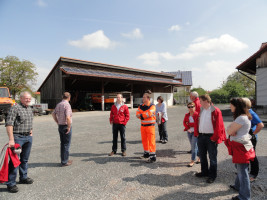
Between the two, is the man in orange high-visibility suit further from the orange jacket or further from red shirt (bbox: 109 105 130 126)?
red shirt (bbox: 109 105 130 126)

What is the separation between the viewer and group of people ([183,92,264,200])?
2.66m

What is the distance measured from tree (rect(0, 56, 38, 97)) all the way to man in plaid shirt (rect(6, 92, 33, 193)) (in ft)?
106

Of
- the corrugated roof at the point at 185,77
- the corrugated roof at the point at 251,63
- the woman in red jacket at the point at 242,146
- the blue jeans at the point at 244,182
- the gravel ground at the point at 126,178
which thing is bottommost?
the gravel ground at the point at 126,178

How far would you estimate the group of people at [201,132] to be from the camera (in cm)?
268

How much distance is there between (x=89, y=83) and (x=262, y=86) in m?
21.3

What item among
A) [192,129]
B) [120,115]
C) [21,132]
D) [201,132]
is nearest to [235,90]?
[192,129]

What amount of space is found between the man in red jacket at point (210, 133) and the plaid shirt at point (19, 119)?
3504mm

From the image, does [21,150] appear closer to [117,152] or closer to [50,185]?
[50,185]

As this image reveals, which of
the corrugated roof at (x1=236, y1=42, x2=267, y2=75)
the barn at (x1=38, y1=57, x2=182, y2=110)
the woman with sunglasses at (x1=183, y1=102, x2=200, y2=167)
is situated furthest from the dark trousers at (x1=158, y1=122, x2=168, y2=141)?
the barn at (x1=38, y1=57, x2=182, y2=110)

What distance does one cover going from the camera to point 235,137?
273cm

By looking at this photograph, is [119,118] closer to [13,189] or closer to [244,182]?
[13,189]

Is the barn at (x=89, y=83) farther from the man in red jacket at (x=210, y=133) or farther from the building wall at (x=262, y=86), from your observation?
the man in red jacket at (x=210, y=133)

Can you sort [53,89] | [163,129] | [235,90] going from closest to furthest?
[163,129] < [53,89] < [235,90]

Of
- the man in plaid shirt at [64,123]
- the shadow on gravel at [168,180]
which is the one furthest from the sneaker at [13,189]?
the shadow on gravel at [168,180]
